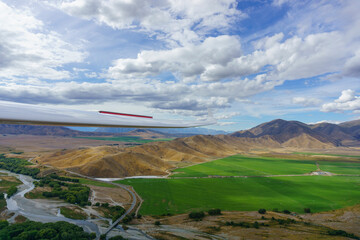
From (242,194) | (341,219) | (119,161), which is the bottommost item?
(242,194)

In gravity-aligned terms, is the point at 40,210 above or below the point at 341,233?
below

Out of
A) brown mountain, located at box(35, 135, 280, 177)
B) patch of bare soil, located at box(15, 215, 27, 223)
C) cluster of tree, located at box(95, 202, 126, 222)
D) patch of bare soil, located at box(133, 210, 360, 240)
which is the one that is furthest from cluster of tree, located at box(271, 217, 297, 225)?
brown mountain, located at box(35, 135, 280, 177)

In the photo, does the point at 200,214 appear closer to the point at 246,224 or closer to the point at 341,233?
the point at 246,224

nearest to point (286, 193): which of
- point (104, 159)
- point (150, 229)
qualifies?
point (150, 229)

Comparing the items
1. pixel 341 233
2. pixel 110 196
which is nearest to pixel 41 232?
pixel 110 196

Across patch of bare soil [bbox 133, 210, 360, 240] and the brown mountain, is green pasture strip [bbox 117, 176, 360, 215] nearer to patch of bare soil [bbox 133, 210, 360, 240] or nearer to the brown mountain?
patch of bare soil [bbox 133, 210, 360, 240]
